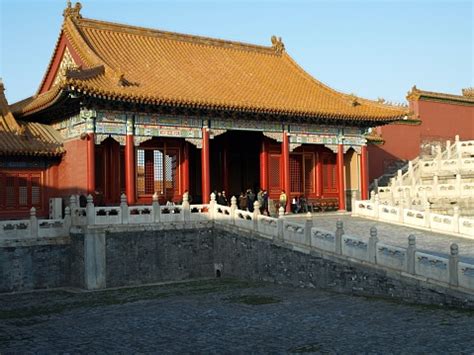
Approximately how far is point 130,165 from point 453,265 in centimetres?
1177

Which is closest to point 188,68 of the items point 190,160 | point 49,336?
point 190,160

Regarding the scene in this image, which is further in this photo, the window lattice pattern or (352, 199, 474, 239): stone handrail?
the window lattice pattern

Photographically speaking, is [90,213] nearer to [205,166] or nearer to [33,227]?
[33,227]

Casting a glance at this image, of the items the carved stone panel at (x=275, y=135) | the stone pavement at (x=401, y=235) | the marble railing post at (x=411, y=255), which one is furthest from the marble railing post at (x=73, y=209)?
the marble railing post at (x=411, y=255)

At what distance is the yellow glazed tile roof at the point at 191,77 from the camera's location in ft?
70.9

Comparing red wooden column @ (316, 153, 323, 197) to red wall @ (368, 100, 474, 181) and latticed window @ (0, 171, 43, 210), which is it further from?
latticed window @ (0, 171, 43, 210)

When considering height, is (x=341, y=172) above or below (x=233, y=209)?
above

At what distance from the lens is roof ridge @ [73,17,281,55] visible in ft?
84.9

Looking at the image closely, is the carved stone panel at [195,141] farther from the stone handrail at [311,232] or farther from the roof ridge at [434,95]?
the roof ridge at [434,95]

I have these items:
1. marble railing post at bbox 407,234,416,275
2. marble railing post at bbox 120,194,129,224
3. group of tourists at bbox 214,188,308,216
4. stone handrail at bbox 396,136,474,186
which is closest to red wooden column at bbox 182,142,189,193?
group of tourists at bbox 214,188,308,216

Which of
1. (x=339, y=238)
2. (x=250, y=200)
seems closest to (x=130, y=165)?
(x=250, y=200)

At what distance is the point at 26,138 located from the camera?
883 inches

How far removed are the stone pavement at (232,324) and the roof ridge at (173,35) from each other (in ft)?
40.9

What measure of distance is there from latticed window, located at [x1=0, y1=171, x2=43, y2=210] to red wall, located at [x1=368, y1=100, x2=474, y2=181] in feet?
59.5
